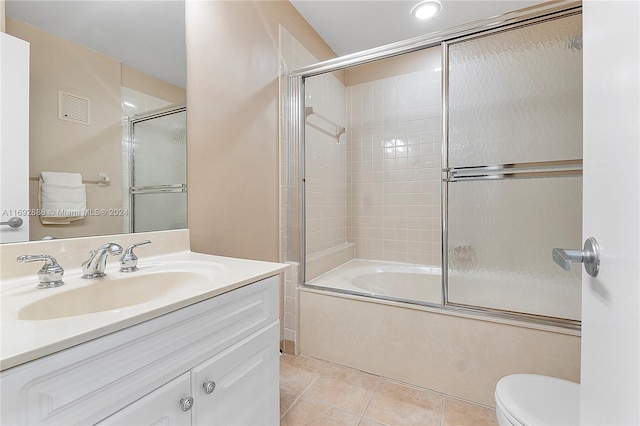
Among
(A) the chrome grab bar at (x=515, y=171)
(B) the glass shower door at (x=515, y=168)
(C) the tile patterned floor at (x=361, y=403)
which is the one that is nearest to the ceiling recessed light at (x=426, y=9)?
(B) the glass shower door at (x=515, y=168)

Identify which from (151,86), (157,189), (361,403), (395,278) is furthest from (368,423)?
(151,86)

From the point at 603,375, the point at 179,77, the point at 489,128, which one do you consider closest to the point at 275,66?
the point at 179,77

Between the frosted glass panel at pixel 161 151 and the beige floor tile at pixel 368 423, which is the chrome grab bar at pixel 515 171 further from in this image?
the frosted glass panel at pixel 161 151

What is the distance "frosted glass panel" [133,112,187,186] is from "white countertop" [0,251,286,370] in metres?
0.36

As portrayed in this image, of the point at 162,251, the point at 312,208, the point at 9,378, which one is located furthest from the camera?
the point at 312,208

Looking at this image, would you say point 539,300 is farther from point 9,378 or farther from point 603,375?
point 9,378

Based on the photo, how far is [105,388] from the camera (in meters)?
0.57

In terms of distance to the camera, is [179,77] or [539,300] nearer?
[179,77]

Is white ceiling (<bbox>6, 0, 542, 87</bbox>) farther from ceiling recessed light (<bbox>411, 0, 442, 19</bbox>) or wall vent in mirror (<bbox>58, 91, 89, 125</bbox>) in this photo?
wall vent in mirror (<bbox>58, 91, 89, 125</bbox>)

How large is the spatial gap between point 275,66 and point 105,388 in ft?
6.20

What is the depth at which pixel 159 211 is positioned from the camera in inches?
48.8

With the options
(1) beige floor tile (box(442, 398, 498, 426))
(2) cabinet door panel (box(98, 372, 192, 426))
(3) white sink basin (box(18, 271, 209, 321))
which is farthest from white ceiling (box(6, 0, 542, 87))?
(1) beige floor tile (box(442, 398, 498, 426))

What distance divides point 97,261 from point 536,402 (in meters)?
1.51

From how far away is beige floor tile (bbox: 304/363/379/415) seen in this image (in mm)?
1459
